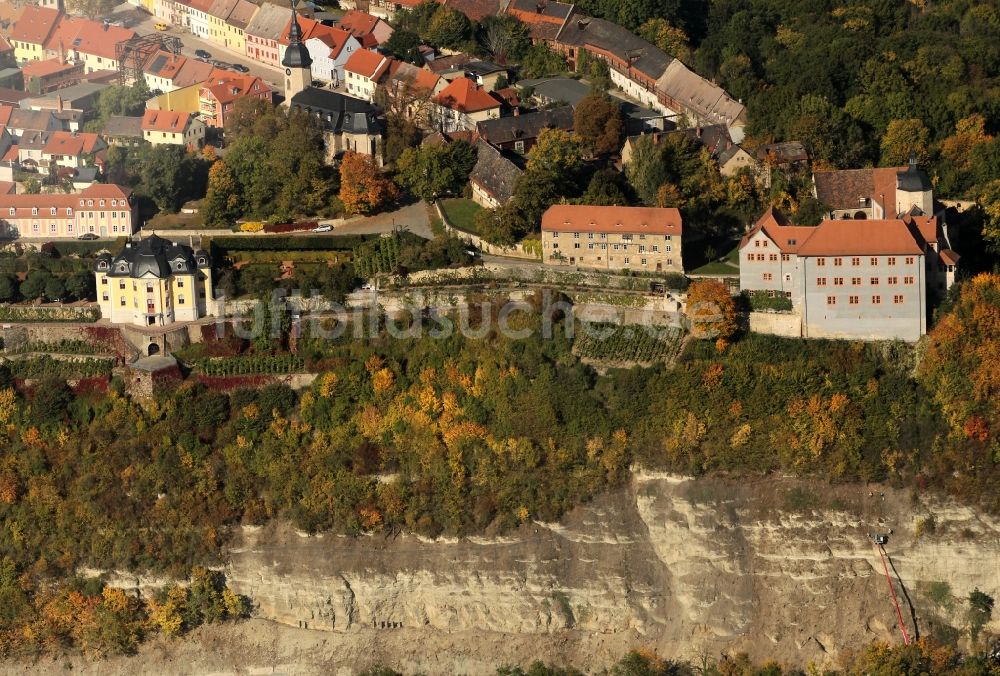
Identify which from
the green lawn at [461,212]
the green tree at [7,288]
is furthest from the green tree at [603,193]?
the green tree at [7,288]

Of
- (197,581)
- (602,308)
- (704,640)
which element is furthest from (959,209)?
(197,581)

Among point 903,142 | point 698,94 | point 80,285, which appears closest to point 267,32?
point 698,94

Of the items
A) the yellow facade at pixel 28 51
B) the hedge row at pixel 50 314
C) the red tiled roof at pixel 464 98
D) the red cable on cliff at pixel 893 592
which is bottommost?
the red cable on cliff at pixel 893 592

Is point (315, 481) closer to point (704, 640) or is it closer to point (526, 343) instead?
point (526, 343)

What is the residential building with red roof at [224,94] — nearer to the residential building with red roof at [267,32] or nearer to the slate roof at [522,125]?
the residential building with red roof at [267,32]

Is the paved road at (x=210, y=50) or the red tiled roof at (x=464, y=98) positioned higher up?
the paved road at (x=210, y=50)

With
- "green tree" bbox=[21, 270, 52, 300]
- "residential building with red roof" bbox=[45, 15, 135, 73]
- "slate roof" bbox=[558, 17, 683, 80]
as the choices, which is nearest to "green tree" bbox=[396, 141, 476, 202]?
"slate roof" bbox=[558, 17, 683, 80]

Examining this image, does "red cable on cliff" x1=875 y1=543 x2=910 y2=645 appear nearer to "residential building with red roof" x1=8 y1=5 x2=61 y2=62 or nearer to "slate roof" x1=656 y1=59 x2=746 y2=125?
"slate roof" x1=656 y1=59 x2=746 y2=125
